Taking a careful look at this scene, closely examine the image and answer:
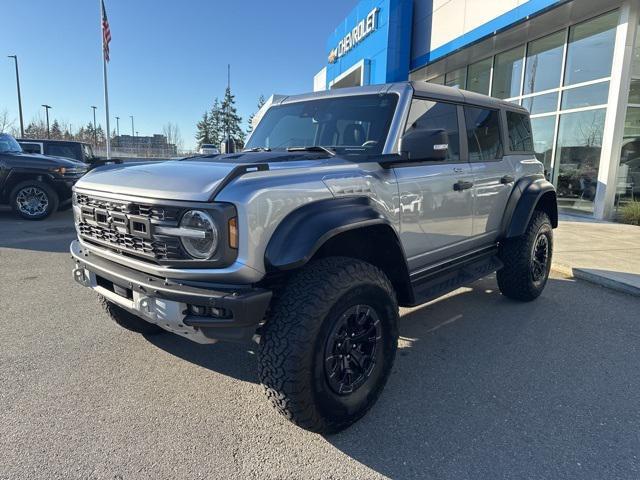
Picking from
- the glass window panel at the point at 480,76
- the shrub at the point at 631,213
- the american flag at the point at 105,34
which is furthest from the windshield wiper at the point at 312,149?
the american flag at the point at 105,34

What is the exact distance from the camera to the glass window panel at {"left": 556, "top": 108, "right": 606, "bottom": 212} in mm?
9898

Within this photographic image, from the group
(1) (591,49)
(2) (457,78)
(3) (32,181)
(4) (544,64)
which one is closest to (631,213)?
(1) (591,49)

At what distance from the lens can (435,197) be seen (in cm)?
332

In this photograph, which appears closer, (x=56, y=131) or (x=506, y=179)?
(x=506, y=179)

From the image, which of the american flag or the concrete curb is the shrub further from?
the american flag

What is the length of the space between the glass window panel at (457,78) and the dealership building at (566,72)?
0.05 m

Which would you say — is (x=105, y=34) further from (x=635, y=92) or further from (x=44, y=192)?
(x=635, y=92)

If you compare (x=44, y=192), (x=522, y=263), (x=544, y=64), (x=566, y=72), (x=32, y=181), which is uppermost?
(x=544, y=64)

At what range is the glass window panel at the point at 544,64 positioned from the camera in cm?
1085

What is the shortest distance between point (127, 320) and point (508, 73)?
12.7m

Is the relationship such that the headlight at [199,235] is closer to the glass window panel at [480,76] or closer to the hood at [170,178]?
the hood at [170,178]

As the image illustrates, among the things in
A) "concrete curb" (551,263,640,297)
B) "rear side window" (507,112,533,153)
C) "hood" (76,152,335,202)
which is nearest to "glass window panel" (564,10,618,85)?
"concrete curb" (551,263,640,297)

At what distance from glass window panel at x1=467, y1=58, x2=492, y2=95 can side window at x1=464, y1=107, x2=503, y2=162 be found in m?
10.2

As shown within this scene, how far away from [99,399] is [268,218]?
163cm
